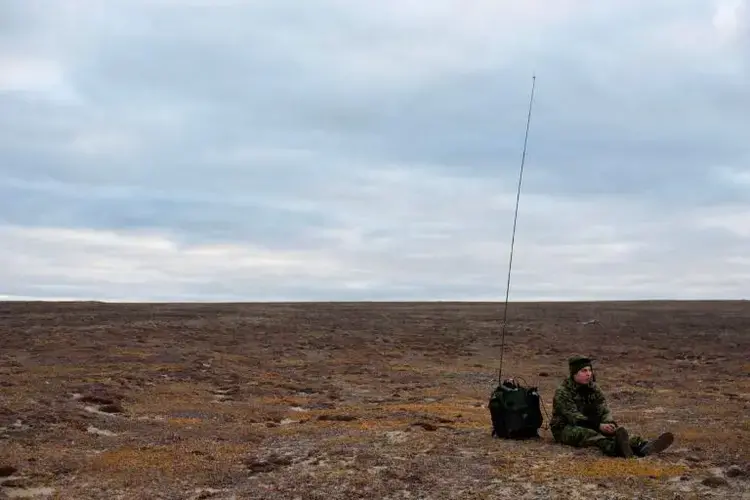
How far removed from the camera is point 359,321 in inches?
1887

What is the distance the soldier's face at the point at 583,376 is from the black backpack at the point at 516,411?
75 centimetres

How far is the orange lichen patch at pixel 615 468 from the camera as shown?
9930 millimetres

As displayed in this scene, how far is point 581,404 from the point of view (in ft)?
39.3

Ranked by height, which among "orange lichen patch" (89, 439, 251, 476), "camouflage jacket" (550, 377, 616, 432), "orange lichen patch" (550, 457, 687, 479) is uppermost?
"camouflage jacket" (550, 377, 616, 432)

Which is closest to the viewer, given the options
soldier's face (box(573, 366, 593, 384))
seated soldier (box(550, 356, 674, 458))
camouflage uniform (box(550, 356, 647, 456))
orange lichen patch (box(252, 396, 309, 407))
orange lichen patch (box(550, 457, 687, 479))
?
orange lichen patch (box(550, 457, 687, 479))

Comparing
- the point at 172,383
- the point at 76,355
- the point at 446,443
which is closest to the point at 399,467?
the point at 446,443

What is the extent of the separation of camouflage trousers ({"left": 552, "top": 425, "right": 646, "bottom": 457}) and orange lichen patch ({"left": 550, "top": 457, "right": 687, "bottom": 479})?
0.28 meters

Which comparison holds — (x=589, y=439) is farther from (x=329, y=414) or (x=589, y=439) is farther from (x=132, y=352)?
(x=132, y=352)

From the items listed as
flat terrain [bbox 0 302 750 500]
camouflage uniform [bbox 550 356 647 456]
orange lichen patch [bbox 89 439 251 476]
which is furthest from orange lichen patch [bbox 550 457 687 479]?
orange lichen patch [bbox 89 439 251 476]

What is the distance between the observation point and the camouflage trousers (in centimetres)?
1099

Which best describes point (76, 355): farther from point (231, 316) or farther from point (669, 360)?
point (669, 360)

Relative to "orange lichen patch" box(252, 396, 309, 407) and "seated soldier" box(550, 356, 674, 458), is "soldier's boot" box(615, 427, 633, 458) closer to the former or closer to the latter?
"seated soldier" box(550, 356, 674, 458)

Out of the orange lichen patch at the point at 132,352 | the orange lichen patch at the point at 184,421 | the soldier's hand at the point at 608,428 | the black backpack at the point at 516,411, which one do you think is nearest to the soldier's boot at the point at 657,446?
the soldier's hand at the point at 608,428

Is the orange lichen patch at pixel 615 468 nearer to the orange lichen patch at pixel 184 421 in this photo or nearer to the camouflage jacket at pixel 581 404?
the camouflage jacket at pixel 581 404
